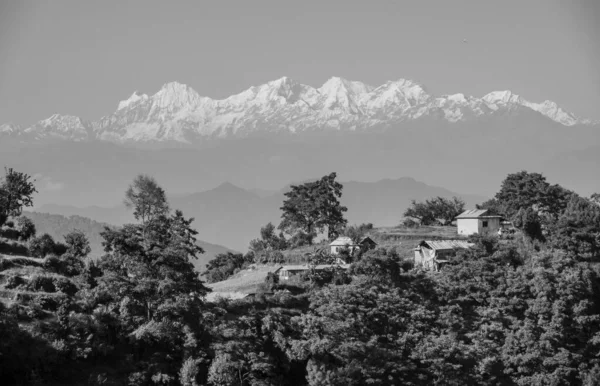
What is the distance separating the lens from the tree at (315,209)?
123 metres

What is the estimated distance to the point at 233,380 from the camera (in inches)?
2352

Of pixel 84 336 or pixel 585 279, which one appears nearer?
pixel 84 336

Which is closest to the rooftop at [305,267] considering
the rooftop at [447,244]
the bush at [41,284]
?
the rooftop at [447,244]

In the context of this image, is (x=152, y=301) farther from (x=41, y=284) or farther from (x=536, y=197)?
(x=536, y=197)

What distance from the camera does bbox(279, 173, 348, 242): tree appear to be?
123 m

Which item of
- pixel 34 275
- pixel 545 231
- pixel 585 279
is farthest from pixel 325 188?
pixel 34 275

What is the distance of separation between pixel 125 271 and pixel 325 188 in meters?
55.7

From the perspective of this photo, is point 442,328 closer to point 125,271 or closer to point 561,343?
point 561,343

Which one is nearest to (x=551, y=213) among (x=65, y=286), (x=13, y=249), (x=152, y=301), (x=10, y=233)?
(x=152, y=301)

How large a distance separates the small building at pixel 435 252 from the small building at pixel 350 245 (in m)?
6.68

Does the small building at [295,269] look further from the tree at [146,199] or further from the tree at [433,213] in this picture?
the tree at [433,213]

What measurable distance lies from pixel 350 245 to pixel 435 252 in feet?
39.9

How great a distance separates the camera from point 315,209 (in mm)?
123125

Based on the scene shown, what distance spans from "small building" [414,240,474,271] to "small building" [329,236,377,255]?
668cm
